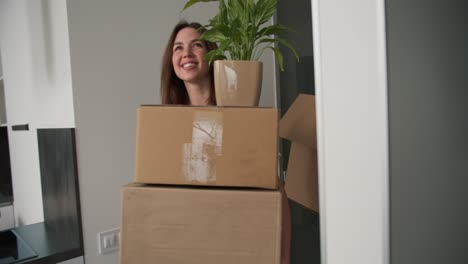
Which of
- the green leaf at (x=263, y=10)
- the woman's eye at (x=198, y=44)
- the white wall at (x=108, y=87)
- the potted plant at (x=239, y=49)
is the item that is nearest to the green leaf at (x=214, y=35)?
the potted plant at (x=239, y=49)

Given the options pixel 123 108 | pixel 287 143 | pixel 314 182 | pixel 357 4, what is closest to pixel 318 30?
pixel 357 4

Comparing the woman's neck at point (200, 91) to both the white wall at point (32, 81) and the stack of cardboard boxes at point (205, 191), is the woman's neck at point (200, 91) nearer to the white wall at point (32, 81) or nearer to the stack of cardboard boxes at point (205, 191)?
the stack of cardboard boxes at point (205, 191)

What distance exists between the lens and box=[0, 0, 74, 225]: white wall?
5.14 ft

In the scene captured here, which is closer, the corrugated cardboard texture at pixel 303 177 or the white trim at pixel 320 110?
the white trim at pixel 320 110

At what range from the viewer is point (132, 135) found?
1.68 m

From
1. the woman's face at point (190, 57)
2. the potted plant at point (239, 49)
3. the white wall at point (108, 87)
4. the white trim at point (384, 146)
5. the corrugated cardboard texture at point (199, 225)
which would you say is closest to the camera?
the white trim at point (384, 146)

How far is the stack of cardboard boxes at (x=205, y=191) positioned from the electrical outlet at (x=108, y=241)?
802 mm

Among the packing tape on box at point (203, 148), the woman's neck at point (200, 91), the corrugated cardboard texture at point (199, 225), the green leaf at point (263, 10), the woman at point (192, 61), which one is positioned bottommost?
the corrugated cardboard texture at point (199, 225)

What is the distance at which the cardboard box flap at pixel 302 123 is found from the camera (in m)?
1.12

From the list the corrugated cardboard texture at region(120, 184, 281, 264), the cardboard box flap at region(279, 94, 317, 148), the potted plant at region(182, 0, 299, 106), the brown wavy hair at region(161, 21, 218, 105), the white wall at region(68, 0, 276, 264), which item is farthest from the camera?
the white wall at region(68, 0, 276, 264)

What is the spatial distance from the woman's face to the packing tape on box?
414 mm

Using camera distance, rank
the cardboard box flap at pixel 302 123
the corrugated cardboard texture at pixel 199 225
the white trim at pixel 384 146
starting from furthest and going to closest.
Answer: the cardboard box flap at pixel 302 123, the corrugated cardboard texture at pixel 199 225, the white trim at pixel 384 146

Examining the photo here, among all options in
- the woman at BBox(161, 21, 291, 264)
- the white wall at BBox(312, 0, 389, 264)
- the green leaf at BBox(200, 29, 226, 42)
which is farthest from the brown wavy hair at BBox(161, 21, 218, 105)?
the white wall at BBox(312, 0, 389, 264)

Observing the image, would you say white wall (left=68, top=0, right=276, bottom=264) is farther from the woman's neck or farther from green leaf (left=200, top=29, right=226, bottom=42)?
green leaf (left=200, top=29, right=226, bottom=42)
